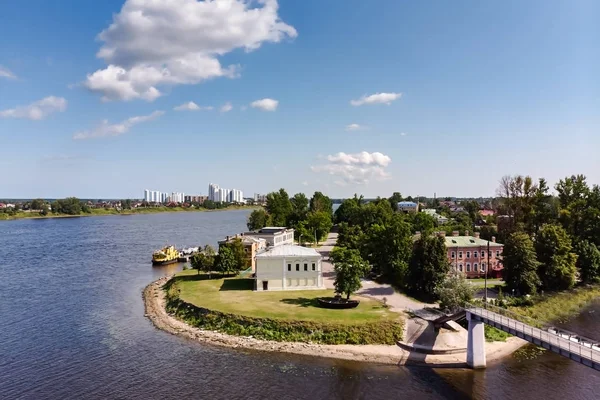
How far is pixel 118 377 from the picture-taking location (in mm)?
37062

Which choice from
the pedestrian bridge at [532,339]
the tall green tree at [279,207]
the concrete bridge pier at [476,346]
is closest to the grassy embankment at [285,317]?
the concrete bridge pier at [476,346]

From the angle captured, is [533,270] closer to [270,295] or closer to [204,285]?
[270,295]

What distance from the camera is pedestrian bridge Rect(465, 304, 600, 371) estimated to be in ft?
97.7

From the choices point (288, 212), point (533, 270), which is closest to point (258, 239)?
point (533, 270)

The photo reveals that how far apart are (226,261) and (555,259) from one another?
48.3 m

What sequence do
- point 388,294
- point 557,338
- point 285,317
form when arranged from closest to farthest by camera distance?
point 557,338
point 285,317
point 388,294

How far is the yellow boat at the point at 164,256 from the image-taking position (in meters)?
92.9

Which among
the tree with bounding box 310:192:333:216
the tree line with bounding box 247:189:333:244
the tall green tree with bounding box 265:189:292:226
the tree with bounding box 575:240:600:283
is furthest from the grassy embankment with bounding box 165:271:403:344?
the tree with bounding box 310:192:333:216

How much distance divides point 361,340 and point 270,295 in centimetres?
1611

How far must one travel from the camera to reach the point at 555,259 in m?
64.0

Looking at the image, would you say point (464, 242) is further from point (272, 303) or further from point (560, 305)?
point (272, 303)

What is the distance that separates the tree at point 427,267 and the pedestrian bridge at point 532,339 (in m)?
15.4

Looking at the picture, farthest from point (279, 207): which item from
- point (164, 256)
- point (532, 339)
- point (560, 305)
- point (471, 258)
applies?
point (532, 339)

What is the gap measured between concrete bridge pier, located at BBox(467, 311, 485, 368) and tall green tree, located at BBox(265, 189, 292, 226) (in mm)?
93206
